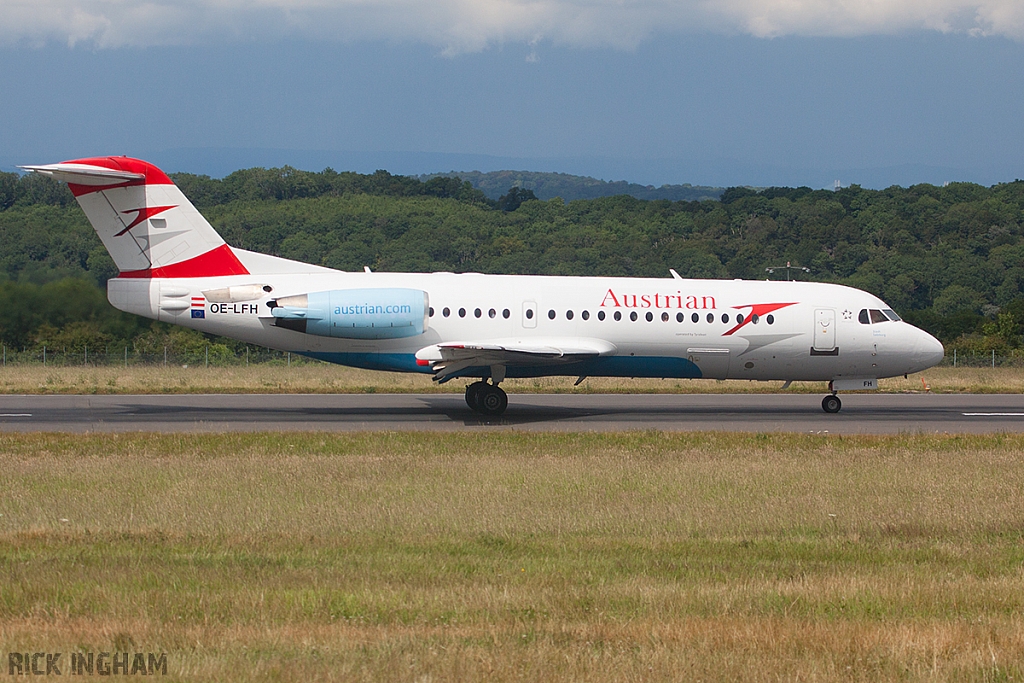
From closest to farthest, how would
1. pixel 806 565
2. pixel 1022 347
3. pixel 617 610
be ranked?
1. pixel 617 610
2. pixel 806 565
3. pixel 1022 347

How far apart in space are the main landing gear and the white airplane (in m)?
0.03

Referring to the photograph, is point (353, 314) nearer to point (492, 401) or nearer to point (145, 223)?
point (492, 401)

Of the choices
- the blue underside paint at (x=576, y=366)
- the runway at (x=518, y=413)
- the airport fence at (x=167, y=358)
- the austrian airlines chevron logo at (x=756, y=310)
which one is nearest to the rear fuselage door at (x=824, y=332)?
the austrian airlines chevron logo at (x=756, y=310)

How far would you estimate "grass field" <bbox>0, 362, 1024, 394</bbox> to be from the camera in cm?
3212

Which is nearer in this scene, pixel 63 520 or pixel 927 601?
pixel 927 601

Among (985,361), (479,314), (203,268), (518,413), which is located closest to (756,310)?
(518,413)

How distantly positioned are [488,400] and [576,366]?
229 centimetres

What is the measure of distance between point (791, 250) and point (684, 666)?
85.1 metres

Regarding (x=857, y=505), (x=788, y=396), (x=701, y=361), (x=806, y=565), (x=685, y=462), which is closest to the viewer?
(x=806, y=565)

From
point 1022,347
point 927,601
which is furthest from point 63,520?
point 1022,347

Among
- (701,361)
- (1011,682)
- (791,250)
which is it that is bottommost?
(1011,682)

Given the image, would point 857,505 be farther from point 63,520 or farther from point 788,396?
point 788,396

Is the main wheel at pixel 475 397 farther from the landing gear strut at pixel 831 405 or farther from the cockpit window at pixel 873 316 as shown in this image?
the cockpit window at pixel 873 316

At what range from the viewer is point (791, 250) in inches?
3506
